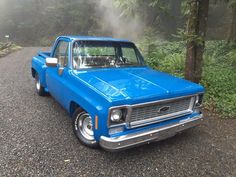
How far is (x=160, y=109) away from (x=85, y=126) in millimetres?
1322

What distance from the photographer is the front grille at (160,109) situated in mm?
3342

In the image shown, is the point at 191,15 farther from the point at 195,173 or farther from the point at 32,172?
the point at 32,172

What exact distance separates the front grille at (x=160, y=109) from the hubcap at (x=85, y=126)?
0.90 m

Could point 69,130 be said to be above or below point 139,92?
below

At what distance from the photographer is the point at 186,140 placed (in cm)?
429

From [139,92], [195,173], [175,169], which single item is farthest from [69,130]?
[195,173]

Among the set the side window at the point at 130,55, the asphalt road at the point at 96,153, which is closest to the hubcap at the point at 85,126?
the asphalt road at the point at 96,153

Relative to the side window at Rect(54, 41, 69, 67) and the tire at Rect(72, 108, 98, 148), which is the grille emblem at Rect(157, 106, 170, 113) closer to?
the tire at Rect(72, 108, 98, 148)

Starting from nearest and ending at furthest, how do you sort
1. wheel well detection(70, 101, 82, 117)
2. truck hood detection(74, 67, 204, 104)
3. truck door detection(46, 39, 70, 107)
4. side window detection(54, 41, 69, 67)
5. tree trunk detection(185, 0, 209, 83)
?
truck hood detection(74, 67, 204, 104)
wheel well detection(70, 101, 82, 117)
truck door detection(46, 39, 70, 107)
side window detection(54, 41, 69, 67)
tree trunk detection(185, 0, 209, 83)

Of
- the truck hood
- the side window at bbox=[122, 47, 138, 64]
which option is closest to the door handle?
the truck hood

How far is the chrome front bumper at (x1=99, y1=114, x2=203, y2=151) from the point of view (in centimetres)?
315

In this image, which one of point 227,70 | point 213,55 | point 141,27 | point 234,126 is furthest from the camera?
point 141,27

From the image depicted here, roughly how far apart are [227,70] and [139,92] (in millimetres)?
5838

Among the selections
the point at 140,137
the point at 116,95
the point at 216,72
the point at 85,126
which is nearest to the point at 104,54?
the point at 85,126
